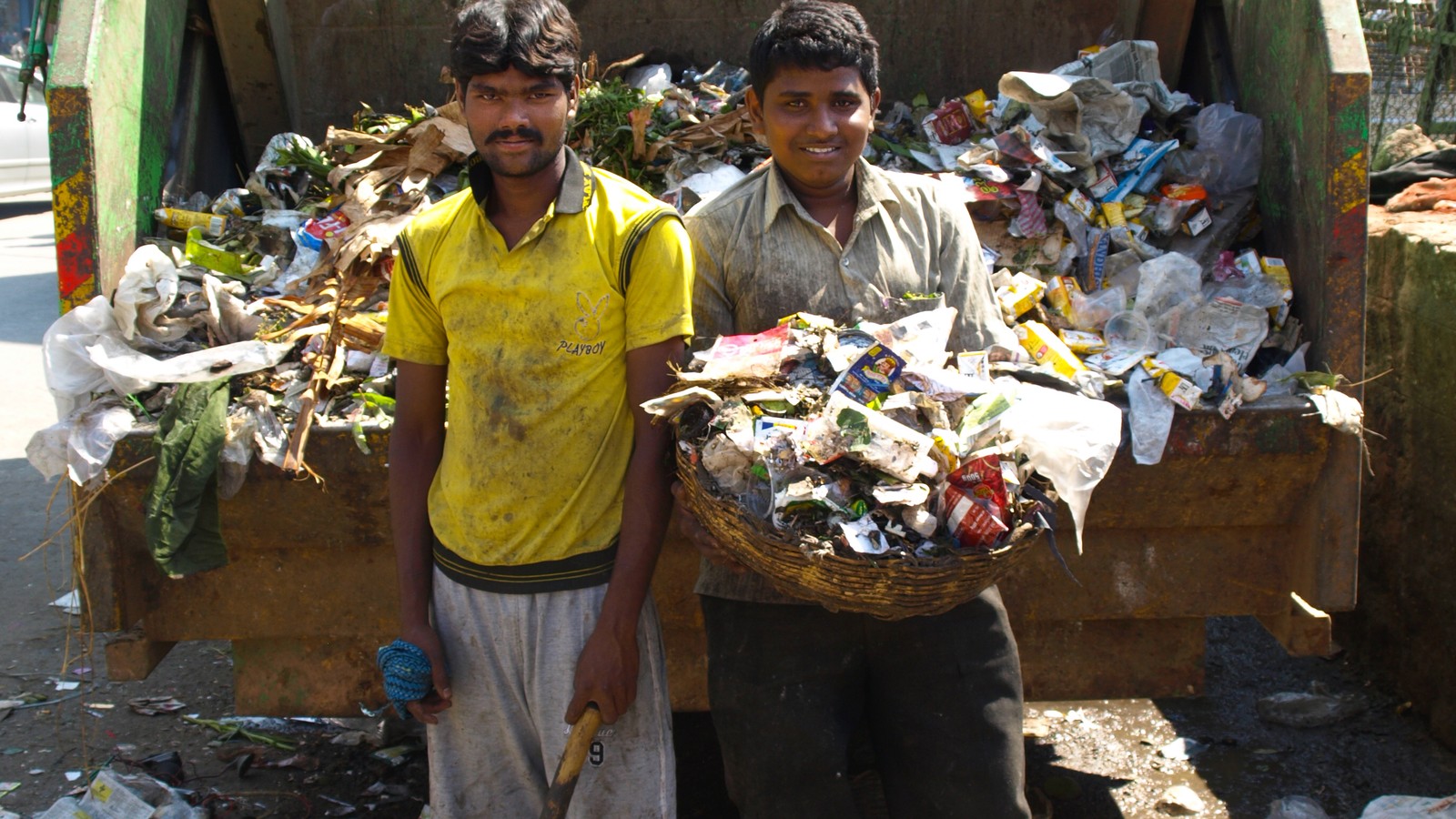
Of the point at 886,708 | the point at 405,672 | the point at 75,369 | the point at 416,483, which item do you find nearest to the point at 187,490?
the point at 75,369

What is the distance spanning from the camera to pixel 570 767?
74.2 inches

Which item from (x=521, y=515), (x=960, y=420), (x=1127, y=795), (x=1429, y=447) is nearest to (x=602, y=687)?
(x=521, y=515)

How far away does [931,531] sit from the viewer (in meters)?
1.66

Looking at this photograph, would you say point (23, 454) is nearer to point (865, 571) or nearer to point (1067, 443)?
point (865, 571)

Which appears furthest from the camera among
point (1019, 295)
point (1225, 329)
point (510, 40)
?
point (1019, 295)

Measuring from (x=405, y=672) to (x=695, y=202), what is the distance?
5.36ft

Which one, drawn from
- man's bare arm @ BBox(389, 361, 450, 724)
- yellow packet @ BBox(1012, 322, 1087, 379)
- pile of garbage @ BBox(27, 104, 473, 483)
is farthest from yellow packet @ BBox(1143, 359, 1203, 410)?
pile of garbage @ BBox(27, 104, 473, 483)

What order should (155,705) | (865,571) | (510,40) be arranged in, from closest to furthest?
1. (865,571)
2. (510,40)
3. (155,705)

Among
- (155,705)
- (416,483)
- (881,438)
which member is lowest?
(155,705)

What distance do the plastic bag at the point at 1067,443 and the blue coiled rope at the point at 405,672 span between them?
1025 mm

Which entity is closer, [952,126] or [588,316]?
[588,316]

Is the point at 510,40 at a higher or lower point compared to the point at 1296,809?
higher

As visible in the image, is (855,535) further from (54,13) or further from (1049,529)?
(54,13)

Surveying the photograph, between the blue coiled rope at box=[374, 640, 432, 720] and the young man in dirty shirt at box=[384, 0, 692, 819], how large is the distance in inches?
1.0
